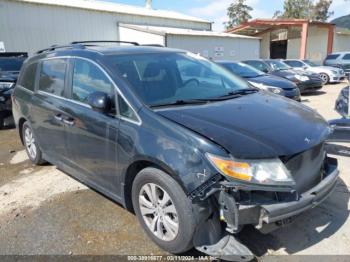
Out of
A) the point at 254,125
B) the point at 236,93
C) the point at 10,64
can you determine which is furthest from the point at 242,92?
the point at 10,64

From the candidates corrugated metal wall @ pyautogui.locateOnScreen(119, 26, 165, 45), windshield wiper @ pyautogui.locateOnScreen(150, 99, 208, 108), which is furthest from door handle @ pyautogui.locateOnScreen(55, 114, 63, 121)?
corrugated metal wall @ pyautogui.locateOnScreen(119, 26, 165, 45)

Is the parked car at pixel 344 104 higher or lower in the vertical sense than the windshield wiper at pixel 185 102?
lower

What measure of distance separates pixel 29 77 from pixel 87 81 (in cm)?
181

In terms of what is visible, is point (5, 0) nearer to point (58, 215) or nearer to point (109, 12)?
point (109, 12)

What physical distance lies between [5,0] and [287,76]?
1499cm

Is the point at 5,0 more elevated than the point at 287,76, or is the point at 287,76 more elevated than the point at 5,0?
the point at 5,0

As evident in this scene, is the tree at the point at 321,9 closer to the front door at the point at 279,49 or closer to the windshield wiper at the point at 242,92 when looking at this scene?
the front door at the point at 279,49

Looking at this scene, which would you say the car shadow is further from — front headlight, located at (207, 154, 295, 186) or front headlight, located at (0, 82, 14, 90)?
front headlight, located at (0, 82, 14, 90)

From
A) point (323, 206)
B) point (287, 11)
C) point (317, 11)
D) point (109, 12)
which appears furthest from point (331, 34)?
point (317, 11)

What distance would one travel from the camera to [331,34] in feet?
88.6

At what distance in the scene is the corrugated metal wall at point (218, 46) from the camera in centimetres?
2000

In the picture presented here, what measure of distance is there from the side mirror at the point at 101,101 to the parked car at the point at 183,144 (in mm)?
11

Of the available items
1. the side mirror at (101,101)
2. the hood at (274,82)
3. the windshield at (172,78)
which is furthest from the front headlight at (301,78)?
the side mirror at (101,101)

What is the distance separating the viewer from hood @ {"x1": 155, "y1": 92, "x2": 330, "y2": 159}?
8.30 ft
